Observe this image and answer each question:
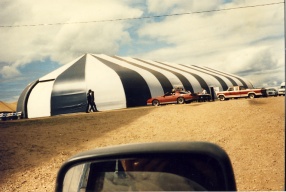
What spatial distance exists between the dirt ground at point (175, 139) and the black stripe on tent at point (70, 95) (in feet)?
42.2

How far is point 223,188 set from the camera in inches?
58.2

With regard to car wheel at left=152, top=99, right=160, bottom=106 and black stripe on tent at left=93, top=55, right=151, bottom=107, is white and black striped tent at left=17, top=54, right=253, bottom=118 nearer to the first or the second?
black stripe on tent at left=93, top=55, right=151, bottom=107

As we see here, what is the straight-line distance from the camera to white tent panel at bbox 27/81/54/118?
27.6 m

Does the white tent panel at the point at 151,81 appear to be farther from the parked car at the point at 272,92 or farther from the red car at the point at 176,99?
the parked car at the point at 272,92

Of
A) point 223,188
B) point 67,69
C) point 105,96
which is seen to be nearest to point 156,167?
point 223,188

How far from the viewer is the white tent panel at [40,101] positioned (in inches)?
1085

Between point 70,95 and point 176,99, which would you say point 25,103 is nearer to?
point 70,95

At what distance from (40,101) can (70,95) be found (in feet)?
12.8

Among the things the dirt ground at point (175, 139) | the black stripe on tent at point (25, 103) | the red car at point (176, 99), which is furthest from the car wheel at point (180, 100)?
the black stripe on tent at point (25, 103)

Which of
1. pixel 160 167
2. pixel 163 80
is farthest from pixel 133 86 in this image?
pixel 160 167

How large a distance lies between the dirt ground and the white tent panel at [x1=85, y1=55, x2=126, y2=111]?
11838 mm

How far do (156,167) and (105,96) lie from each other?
25.0 meters

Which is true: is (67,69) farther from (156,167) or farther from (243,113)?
(156,167)

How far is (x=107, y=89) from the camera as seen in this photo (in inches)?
1044
